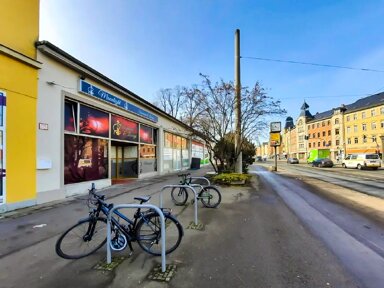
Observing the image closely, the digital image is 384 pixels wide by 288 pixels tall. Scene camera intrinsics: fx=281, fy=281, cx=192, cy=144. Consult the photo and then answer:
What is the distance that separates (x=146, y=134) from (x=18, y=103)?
10536mm

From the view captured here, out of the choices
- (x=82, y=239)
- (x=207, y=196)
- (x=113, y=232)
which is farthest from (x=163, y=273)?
(x=207, y=196)

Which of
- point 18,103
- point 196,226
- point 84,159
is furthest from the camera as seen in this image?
point 84,159

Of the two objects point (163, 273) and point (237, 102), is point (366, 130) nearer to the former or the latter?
point (237, 102)

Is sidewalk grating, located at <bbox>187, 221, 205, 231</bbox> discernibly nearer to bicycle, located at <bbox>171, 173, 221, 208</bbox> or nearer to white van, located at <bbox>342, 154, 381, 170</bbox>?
bicycle, located at <bbox>171, 173, 221, 208</bbox>

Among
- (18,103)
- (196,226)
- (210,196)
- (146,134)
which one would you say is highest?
(18,103)

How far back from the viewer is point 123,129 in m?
14.8

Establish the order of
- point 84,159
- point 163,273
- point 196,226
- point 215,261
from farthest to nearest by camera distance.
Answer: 1. point 84,159
2. point 196,226
3. point 215,261
4. point 163,273

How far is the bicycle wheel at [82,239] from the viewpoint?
4.43m

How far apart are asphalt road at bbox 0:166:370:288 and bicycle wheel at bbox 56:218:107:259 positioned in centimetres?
15

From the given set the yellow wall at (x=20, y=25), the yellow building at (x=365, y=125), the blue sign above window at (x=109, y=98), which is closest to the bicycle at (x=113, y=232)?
the yellow wall at (x=20, y=25)

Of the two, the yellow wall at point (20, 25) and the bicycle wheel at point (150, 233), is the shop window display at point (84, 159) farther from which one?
the bicycle wheel at point (150, 233)

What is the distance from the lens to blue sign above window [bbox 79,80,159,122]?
11.2 meters

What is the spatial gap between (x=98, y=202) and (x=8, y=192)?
15.7 feet

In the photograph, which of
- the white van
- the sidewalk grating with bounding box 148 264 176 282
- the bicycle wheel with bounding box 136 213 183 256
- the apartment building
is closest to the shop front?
the bicycle wheel with bounding box 136 213 183 256
